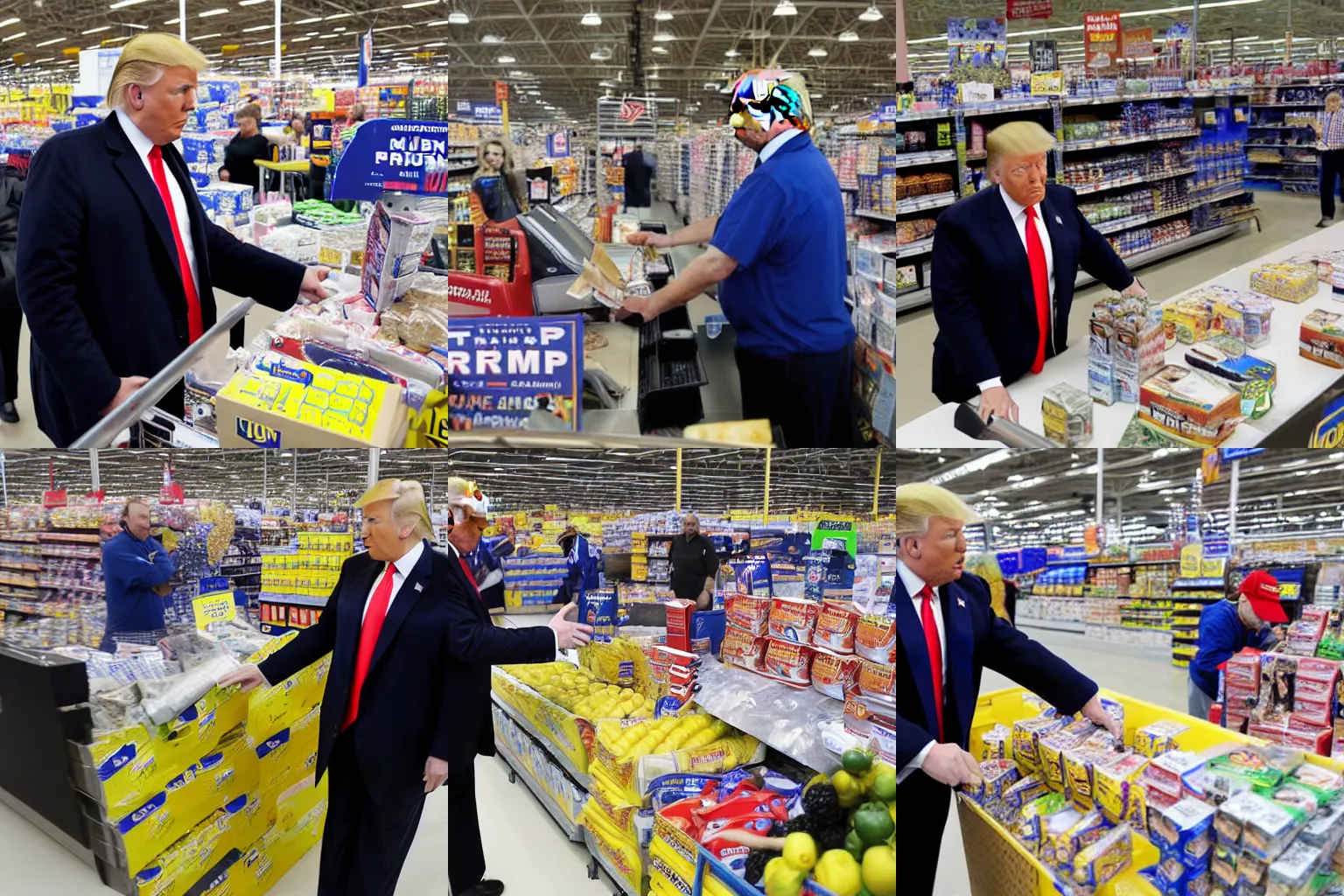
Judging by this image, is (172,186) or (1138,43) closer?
(172,186)

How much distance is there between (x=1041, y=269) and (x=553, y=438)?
133cm

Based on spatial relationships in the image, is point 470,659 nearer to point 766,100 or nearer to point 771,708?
point 771,708

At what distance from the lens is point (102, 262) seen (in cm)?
225

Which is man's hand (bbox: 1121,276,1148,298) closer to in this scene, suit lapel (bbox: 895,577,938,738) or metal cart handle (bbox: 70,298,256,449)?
suit lapel (bbox: 895,577,938,738)

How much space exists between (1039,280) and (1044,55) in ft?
1.86

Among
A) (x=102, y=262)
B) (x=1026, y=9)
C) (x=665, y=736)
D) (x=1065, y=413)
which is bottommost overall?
(x=665, y=736)

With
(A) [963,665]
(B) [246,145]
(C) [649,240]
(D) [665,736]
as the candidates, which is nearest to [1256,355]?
(A) [963,665]

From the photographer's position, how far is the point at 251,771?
113 inches

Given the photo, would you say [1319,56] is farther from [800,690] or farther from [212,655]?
[212,655]

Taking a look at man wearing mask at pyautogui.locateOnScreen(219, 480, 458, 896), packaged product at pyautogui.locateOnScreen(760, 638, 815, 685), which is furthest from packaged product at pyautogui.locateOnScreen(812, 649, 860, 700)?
man wearing mask at pyautogui.locateOnScreen(219, 480, 458, 896)

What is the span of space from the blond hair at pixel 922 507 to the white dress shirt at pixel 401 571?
135 centimetres

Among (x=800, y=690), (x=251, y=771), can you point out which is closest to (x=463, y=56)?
(x=800, y=690)

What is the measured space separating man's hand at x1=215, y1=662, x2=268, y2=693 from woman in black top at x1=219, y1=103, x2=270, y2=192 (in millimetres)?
1374

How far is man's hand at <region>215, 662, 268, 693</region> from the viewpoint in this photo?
108 inches
